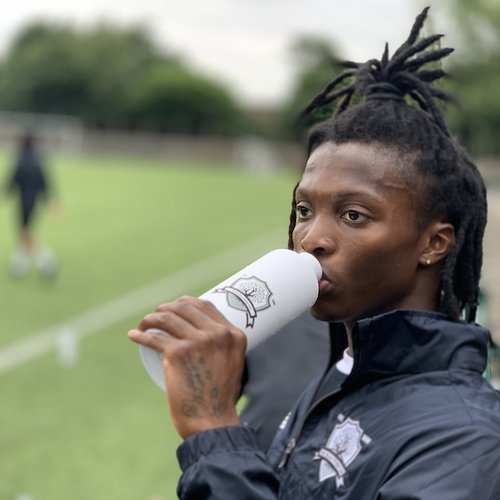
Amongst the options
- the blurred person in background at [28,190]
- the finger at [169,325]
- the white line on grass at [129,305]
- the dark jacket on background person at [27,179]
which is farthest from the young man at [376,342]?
the dark jacket on background person at [27,179]

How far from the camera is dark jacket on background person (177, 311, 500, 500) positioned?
1768 mm

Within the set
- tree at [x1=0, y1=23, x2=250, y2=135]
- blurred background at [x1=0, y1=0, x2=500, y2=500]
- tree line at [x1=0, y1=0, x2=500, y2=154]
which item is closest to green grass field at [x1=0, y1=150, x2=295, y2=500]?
blurred background at [x1=0, y1=0, x2=500, y2=500]

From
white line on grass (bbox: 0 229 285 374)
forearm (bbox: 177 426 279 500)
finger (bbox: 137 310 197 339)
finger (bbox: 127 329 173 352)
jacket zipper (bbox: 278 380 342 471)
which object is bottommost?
white line on grass (bbox: 0 229 285 374)

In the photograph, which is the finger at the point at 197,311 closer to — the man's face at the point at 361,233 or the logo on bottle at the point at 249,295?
the logo on bottle at the point at 249,295

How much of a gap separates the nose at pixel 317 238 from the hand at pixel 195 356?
31 centimetres

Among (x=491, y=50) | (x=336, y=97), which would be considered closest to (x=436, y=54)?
(x=336, y=97)

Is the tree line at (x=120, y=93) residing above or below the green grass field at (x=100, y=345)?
below

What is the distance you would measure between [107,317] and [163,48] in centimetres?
9019

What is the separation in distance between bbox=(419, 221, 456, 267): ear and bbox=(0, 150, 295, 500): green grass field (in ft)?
13.2

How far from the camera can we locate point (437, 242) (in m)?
2.13

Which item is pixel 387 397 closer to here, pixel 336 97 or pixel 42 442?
pixel 336 97

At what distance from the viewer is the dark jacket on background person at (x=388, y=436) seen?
5.80ft

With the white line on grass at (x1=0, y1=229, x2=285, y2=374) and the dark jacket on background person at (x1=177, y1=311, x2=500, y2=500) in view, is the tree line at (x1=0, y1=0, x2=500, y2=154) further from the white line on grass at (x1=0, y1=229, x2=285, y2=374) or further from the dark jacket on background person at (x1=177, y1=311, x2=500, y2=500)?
the dark jacket on background person at (x1=177, y1=311, x2=500, y2=500)

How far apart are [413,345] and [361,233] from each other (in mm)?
243
